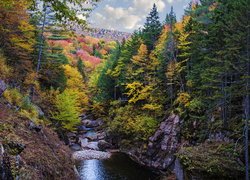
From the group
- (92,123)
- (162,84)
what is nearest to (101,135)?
(92,123)

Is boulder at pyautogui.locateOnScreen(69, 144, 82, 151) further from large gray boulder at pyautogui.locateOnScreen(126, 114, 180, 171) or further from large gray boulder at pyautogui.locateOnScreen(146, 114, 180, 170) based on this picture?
large gray boulder at pyautogui.locateOnScreen(146, 114, 180, 170)

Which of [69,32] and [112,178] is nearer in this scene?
[69,32]

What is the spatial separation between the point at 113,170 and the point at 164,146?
5.82 meters

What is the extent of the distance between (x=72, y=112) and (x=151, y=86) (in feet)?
34.3

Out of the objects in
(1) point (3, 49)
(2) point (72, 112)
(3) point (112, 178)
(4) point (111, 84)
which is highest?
(1) point (3, 49)

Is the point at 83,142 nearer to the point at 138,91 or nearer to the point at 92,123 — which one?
the point at 138,91

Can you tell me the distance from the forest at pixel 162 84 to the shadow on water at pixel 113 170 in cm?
241

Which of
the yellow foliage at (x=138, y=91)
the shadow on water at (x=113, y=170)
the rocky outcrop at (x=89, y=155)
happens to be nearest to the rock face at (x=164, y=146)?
the shadow on water at (x=113, y=170)

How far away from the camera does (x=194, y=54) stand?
91.1ft

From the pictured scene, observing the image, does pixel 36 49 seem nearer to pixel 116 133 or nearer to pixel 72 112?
pixel 72 112

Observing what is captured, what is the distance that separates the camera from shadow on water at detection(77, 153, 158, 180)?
25.2 meters

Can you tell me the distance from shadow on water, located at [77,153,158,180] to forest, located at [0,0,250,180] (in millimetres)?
2408

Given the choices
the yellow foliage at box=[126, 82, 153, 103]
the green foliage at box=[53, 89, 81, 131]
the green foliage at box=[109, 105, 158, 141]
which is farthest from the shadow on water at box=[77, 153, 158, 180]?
the yellow foliage at box=[126, 82, 153, 103]

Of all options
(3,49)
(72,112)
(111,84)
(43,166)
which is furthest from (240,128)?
(111,84)
